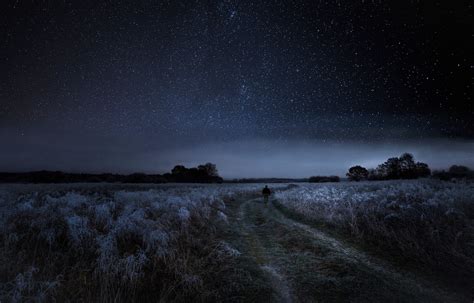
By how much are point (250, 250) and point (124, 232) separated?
4435mm

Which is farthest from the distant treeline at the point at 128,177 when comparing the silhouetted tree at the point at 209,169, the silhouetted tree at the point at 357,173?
the silhouetted tree at the point at 357,173

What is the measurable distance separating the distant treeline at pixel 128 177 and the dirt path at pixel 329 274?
66.6m

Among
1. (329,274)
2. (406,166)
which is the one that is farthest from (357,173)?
(329,274)

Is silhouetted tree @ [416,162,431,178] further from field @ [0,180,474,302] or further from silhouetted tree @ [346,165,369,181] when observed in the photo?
field @ [0,180,474,302]

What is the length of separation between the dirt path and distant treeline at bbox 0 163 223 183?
6660 centimetres

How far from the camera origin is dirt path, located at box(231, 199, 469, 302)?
5961 mm

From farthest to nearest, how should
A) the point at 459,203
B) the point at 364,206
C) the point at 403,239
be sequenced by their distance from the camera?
the point at 364,206
the point at 459,203
the point at 403,239

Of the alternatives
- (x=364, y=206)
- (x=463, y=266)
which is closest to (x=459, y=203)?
(x=364, y=206)

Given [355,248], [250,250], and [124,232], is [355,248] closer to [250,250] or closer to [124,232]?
[250,250]

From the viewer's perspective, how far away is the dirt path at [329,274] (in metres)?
5.96

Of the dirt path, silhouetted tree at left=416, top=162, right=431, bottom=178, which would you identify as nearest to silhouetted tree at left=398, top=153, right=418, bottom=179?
silhouetted tree at left=416, top=162, right=431, bottom=178

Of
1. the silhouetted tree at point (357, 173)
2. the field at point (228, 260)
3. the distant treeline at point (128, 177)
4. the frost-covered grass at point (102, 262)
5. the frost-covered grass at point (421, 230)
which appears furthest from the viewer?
the silhouetted tree at point (357, 173)

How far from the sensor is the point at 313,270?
7496mm

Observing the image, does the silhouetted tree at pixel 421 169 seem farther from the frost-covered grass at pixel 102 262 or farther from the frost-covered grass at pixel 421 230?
the frost-covered grass at pixel 102 262
